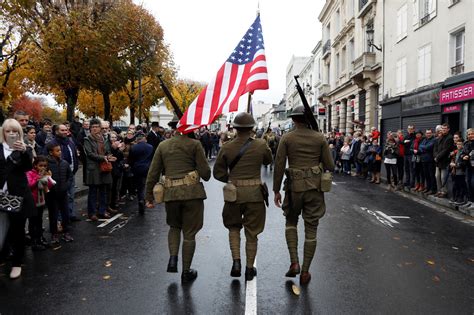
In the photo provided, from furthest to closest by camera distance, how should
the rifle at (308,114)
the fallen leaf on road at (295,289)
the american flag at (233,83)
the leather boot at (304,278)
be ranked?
the american flag at (233,83) → the rifle at (308,114) → the leather boot at (304,278) → the fallen leaf on road at (295,289)

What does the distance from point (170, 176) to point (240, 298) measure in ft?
5.23

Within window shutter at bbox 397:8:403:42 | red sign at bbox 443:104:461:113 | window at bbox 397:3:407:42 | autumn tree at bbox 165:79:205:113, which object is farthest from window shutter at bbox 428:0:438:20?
autumn tree at bbox 165:79:205:113

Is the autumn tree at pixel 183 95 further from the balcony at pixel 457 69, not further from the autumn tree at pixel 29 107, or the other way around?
the balcony at pixel 457 69

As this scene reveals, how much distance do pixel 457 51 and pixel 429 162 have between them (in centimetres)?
702

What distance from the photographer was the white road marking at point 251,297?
4.09 meters

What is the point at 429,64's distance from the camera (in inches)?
722

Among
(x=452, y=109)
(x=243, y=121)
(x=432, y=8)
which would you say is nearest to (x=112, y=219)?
(x=243, y=121)

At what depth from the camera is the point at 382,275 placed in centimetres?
516

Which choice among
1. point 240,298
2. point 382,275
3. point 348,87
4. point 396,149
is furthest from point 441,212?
point 348,87

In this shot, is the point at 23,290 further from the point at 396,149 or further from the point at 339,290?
the point at 396,149

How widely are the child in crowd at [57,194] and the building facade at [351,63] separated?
1874cm

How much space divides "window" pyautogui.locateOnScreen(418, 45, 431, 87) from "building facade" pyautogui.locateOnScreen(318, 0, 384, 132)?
3.62 m

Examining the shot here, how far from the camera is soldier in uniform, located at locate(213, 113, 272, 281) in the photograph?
4.94 meters

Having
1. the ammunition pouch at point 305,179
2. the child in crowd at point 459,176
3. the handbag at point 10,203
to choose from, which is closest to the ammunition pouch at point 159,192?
the ammunition pouch at point 305,179
